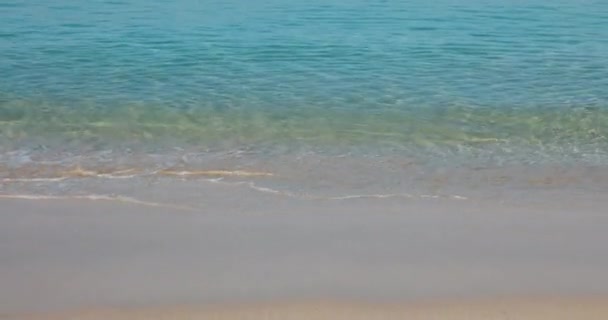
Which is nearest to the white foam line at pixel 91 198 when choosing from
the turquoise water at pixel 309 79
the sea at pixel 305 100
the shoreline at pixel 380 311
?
the sea at pixel 305 100

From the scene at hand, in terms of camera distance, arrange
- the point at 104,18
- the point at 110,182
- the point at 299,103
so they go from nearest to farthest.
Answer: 1. the point at 110,182
2. the point at 299,103
3. the point at 104,18

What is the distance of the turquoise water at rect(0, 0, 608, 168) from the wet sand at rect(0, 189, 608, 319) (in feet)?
4.63

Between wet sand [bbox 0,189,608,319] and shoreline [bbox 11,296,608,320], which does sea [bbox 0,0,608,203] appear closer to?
wet sand [bbox 0,189,608,319]

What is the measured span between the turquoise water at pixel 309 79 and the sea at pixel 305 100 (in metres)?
0.03

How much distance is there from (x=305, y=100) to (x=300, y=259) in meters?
3.91

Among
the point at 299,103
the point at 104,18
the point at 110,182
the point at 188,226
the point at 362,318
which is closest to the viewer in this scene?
the point at 362,318

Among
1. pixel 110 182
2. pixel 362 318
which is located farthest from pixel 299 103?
pixel 362 318

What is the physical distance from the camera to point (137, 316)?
4.12 metres

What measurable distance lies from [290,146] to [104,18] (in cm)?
675

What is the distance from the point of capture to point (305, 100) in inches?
337

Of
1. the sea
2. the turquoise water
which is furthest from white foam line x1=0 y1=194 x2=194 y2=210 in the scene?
the turquoise water

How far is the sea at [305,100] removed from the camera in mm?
6332

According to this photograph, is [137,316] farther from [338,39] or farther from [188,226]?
[338,39]

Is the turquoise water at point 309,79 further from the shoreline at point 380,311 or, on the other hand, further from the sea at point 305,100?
the shoreline at point 380,311
